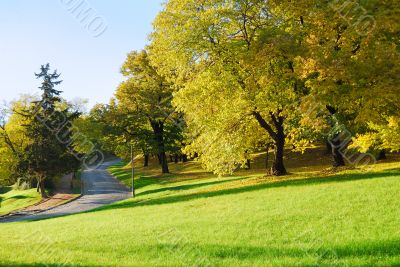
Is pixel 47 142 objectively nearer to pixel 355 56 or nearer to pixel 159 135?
pixel 159 135

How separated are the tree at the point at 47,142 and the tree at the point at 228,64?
25.1 meters

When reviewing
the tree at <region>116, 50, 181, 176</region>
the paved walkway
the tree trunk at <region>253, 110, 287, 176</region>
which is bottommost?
the paved walkway

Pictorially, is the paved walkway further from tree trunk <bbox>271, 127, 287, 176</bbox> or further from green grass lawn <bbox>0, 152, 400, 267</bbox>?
green grass lawn <bbox>0, 152, 400, 267</bbox>

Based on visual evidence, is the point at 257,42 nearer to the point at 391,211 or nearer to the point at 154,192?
the point at 391,211

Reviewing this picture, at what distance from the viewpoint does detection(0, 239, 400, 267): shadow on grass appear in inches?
297

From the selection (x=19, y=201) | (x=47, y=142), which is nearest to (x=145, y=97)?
(x=47, y=142)

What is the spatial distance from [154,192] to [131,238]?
2424 centimetres

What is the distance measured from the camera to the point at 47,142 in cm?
4553

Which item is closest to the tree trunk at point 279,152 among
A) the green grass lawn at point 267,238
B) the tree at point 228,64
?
→ the tree at point 228,64

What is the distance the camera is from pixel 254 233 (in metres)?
11.1

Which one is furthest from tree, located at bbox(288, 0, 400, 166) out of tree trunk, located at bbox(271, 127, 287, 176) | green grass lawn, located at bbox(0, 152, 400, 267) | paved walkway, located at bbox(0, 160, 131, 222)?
paved walkway, located at bbox(0, 160, 131, 222)

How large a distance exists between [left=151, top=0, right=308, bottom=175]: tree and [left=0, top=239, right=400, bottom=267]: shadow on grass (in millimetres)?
13875

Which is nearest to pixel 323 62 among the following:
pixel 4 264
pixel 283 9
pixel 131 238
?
pixel 283 9

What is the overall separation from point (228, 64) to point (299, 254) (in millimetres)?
16810
